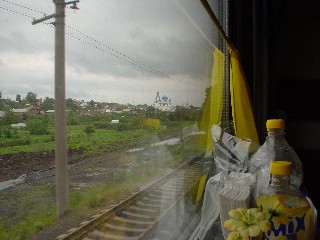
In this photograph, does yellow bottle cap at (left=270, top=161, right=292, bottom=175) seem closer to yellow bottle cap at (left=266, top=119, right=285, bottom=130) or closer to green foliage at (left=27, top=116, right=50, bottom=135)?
yellow bottle cap at (left=266, top=119, right=285, bottom=130)

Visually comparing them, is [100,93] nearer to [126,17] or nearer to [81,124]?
[81,124]

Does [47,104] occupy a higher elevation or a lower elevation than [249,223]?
higher

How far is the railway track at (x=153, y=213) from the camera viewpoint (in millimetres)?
792

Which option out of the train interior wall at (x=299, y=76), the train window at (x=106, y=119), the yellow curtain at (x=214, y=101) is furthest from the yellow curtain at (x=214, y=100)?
the train interior wall at (x=299, y=76)

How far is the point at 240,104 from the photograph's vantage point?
5.33 feet

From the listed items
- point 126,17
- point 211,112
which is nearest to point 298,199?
point 126,17

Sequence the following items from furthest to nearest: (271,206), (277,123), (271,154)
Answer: (271,154) < (277,123) < (271,206)

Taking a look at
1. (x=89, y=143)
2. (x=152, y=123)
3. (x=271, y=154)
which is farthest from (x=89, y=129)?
(x=271, y=154)

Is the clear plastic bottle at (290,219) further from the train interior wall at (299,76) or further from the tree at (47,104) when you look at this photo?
the train interior wall at (299,76)

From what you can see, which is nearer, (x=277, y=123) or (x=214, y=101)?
(x=277, y=123)

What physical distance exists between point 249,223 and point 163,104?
2.00ft

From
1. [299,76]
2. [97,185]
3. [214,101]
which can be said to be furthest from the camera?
[299,76]

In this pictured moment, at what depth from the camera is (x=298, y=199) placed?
26.4 inches

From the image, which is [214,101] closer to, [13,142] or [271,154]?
[271,154]
